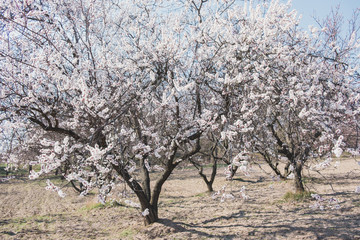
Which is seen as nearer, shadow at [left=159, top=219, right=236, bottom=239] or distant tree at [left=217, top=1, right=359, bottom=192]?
distant tree at [left=217, top=1, right=359, bottom=192]

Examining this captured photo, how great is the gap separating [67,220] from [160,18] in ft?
21.2

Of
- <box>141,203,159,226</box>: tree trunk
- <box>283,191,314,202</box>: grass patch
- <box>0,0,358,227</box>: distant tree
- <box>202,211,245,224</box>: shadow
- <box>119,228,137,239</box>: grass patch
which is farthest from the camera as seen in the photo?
<box>283,191,314,202</box>: grass patch

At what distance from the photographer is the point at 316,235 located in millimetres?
4828

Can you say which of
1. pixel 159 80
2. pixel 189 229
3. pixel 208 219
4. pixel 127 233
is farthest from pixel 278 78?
pixel 127 233

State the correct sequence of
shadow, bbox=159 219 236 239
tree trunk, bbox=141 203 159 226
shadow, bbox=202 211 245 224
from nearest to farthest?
shadow, bbox=159 219 236 239, tree trunk, bbox=141 203 159 226, shadow, bbox=202 211 245 224

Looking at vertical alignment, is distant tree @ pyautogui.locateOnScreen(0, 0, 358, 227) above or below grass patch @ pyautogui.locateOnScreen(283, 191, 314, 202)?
above

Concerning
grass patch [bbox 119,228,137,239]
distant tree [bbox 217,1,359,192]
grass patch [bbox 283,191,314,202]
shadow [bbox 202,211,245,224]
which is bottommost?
shadow [bbox 202,211,245,224]

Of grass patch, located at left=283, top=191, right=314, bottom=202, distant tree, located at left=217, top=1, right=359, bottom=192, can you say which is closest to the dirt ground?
grass patch, located at left=283, top=191, right=314, bottom=202

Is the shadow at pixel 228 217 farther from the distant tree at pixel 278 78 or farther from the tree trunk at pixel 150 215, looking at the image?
the distant tree at pixel 278 78

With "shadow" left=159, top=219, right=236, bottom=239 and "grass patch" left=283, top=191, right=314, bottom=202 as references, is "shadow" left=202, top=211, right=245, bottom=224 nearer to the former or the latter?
"shadow" left=159, top=219, right=236, bottom=239

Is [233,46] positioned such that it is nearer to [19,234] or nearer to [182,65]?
[182,65]

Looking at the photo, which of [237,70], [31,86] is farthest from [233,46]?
[31,86]

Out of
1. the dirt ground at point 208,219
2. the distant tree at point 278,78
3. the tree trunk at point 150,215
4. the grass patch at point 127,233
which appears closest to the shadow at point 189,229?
the dirt ground at point 208,219

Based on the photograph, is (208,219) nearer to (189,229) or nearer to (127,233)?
(189,229)
